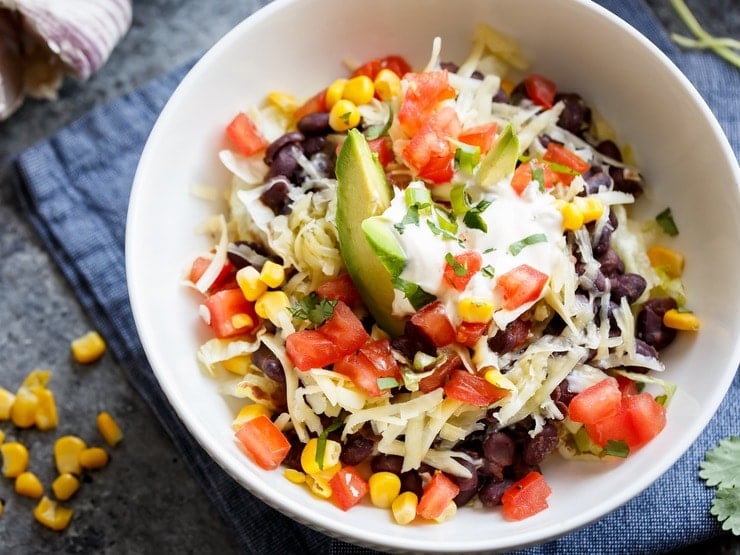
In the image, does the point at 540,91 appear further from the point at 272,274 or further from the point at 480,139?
the point at 272,274

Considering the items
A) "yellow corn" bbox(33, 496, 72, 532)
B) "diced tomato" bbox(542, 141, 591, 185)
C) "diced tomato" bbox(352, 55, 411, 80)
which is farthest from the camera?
"yellow corn" bbox(33, 496, 72, 532)

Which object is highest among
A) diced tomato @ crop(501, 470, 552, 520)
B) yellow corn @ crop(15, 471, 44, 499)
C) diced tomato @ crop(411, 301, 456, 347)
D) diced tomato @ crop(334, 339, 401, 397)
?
diced tomato @ crop(411, 301, 456, 347)

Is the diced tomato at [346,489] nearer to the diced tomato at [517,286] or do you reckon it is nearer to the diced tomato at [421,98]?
the diced tomato at [517,286]

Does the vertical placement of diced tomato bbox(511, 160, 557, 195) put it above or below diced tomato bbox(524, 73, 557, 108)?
Result: below

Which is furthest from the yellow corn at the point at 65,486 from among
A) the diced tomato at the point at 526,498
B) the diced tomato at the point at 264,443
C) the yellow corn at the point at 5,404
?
the diced tomato at the point at 526,498

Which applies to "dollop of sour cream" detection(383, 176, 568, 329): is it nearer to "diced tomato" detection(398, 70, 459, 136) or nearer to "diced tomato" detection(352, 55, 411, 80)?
"diced tomato" detection(398, 70, 459, 136)

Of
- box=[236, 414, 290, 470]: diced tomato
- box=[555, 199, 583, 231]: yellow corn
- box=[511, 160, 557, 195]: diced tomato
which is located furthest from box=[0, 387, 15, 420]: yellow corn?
box=[555, 199, 583, 231]: yellow corn

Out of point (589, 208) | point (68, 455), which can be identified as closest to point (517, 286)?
point (589, 208)
